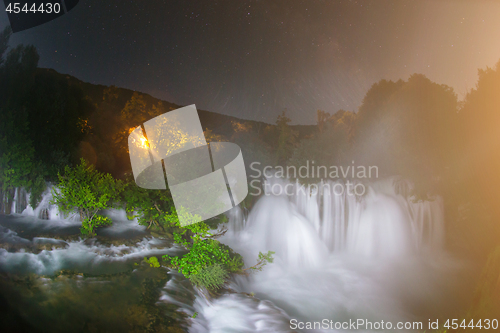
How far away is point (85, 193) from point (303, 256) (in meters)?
6.94

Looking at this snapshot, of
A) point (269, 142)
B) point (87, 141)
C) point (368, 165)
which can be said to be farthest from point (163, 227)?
point (368, 165)

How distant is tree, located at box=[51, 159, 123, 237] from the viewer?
19.3 feet

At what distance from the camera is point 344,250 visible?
9.20 metres

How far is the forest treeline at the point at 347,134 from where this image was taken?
738 cm

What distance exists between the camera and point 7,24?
23.5 feet

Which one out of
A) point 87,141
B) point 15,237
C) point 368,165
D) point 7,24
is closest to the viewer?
point 15,237

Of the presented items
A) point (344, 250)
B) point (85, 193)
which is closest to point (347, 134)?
point (344, 250)

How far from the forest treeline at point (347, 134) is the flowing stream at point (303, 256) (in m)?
0.78

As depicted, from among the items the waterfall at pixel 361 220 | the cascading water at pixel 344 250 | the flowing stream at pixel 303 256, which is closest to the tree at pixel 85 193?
the flowing stream at pixel 303 256

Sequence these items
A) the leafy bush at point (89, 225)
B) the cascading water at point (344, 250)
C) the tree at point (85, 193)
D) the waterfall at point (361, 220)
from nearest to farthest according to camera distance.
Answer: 1. the tree at point (85, 193)
2. the leafy bush at point (89, 225)
3. the cascading water at point (344, 250)
4. the waterfall at point (361, 220)

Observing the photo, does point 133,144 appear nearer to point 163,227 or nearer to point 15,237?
point 163,227

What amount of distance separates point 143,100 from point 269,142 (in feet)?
20.5

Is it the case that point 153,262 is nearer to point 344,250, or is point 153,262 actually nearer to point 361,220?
point 344,250

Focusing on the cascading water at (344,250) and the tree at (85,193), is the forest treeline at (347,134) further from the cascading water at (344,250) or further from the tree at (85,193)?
the tree at (85,193)
